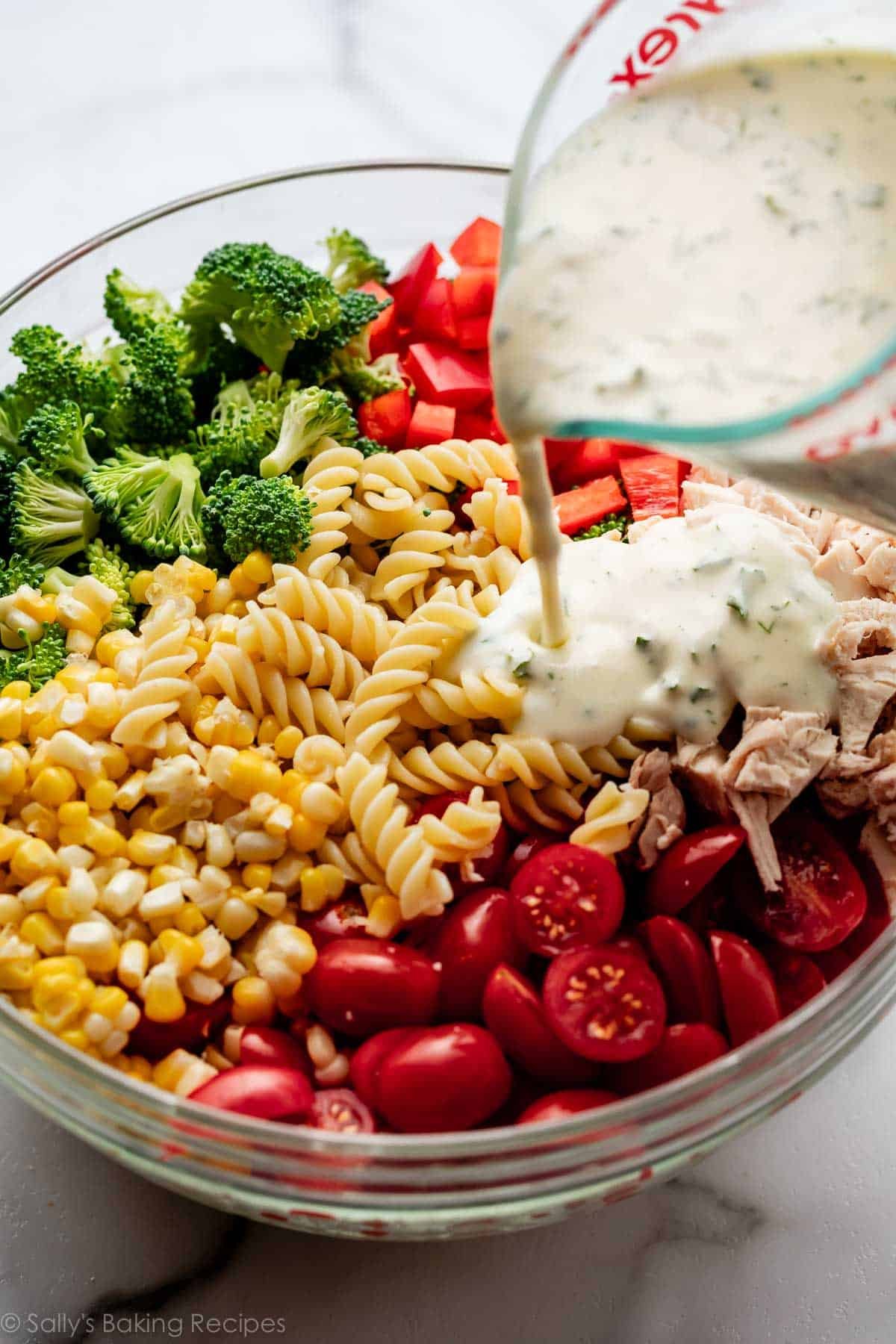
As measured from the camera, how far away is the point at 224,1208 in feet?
10.00

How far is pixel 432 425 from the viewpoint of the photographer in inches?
161

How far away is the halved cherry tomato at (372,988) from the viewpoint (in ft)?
Answer: 10.1

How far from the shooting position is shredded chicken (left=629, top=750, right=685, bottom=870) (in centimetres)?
332

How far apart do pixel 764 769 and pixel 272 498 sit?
1432 mm

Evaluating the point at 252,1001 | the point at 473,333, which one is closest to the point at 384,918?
the point at 252,1001

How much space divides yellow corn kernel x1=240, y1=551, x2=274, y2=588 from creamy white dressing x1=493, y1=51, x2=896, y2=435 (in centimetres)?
112

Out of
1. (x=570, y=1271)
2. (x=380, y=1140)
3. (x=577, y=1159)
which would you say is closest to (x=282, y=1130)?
(x=380, y=1140)

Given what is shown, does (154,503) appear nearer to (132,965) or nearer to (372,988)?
(132,965)

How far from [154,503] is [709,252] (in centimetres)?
176

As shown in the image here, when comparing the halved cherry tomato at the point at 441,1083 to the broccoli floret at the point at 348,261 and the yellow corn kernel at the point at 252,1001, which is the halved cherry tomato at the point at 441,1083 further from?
the broccoli floret at the point at 348,261

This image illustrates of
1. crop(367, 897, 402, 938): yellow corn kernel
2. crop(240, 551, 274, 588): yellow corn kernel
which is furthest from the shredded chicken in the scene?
crop(240, 551, 274, 588): yellow corn kernel

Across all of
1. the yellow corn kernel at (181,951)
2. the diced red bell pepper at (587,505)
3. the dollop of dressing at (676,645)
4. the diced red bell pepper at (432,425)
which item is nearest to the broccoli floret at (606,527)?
the diced red bell pepper at (587,505)

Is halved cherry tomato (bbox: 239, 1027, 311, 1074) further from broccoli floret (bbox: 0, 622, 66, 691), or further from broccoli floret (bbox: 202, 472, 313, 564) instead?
broccoli floret (bbox: 202, 472, 313, 564)

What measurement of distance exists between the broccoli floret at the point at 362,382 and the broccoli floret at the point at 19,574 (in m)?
1.07
